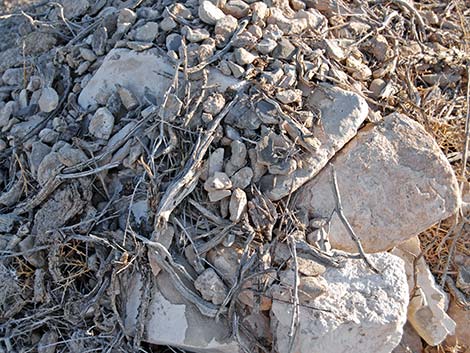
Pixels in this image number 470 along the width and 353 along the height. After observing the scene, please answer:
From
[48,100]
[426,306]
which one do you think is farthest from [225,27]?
[426,306]

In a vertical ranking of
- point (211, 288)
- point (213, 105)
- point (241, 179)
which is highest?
point (213, 105)

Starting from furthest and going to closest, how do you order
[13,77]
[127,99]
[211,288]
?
[13,77] → [127,99] → [211,288]

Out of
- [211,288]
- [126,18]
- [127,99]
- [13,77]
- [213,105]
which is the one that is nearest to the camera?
[211,288]

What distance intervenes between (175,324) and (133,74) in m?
0.90

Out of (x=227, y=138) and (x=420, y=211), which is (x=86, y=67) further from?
(x=420, y=211)

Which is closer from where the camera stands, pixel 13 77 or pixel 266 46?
pixel 266 46

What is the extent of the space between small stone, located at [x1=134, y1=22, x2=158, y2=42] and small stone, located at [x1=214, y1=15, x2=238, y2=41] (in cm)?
23

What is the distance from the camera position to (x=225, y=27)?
226 cm

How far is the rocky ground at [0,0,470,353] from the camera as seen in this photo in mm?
2016

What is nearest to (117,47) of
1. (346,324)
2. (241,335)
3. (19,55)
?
(19,55)

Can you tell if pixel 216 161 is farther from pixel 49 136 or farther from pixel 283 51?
pixel 49 136

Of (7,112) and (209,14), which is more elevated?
(209,14)

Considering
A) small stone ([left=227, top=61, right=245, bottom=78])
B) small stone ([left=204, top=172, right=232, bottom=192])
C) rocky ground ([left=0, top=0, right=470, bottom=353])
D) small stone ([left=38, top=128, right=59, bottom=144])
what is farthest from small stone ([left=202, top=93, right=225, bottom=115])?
small stone ([left=38, top=128, right=59, bottom=144])

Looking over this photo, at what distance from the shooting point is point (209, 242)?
2039mm
